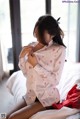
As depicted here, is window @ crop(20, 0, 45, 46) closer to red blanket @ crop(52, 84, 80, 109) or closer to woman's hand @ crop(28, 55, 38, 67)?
woman's hand @ crop(28, 55, 38, 67)

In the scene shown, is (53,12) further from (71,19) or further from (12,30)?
(12,30)

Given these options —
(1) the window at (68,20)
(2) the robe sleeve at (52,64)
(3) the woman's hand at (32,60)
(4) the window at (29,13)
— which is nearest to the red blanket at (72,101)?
(2) the robe sleeve at (52,64)

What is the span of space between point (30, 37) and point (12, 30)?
1.03 feet

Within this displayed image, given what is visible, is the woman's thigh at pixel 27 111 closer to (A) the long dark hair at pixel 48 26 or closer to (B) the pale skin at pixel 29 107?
(B) the pale skin at pixel 29 107

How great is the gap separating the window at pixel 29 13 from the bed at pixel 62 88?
3.67 feet

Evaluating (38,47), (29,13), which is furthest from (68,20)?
(38,47)

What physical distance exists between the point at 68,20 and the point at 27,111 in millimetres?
1895

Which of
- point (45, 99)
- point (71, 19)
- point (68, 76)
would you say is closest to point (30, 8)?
point (71, 19)

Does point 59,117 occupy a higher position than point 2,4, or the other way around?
point 2,4

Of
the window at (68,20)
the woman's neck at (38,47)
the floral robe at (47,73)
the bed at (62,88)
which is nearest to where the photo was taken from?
the bed at (62,88)

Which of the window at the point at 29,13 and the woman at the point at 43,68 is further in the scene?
the window at the point at 29,13

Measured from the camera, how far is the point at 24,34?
3115 millimetres

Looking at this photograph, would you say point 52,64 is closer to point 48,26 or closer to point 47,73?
point 47,73

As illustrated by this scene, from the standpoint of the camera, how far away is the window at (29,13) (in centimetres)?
296
